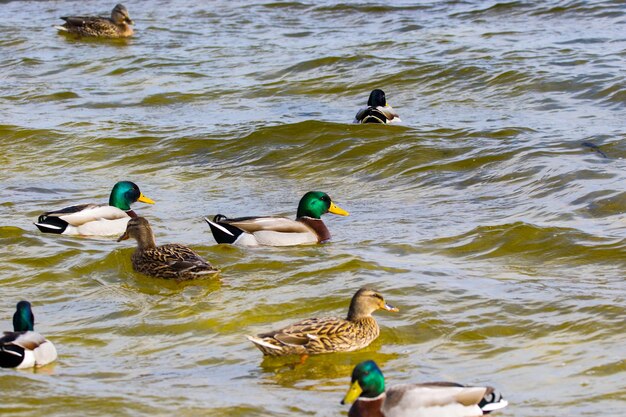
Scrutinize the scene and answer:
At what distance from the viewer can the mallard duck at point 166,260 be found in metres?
11.0

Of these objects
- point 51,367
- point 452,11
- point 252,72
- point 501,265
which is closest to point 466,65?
point 252,72

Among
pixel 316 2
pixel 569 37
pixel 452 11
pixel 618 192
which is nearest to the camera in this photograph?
pixel 618 192

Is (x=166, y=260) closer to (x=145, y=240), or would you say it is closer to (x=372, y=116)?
(x=145, y=240)

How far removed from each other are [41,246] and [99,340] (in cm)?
298

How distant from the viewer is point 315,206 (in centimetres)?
1299

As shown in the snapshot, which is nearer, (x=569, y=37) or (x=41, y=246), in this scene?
(x=41, y=246)

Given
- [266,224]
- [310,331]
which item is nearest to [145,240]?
[266,224]

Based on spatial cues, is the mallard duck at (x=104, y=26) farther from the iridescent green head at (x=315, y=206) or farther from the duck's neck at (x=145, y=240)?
the duck's neck at (x=145, y=240)

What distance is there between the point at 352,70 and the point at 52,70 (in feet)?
17.1

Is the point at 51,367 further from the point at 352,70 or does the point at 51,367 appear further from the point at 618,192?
the point at 352,70

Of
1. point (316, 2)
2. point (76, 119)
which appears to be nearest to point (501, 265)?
point (76, 119)

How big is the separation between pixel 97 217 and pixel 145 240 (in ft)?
4.98

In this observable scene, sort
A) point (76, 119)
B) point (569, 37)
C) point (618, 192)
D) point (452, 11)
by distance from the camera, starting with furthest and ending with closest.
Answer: point (452, 11), point (569, 37), point (76, 119), point (618, 192)

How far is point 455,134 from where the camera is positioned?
54.7 feet
